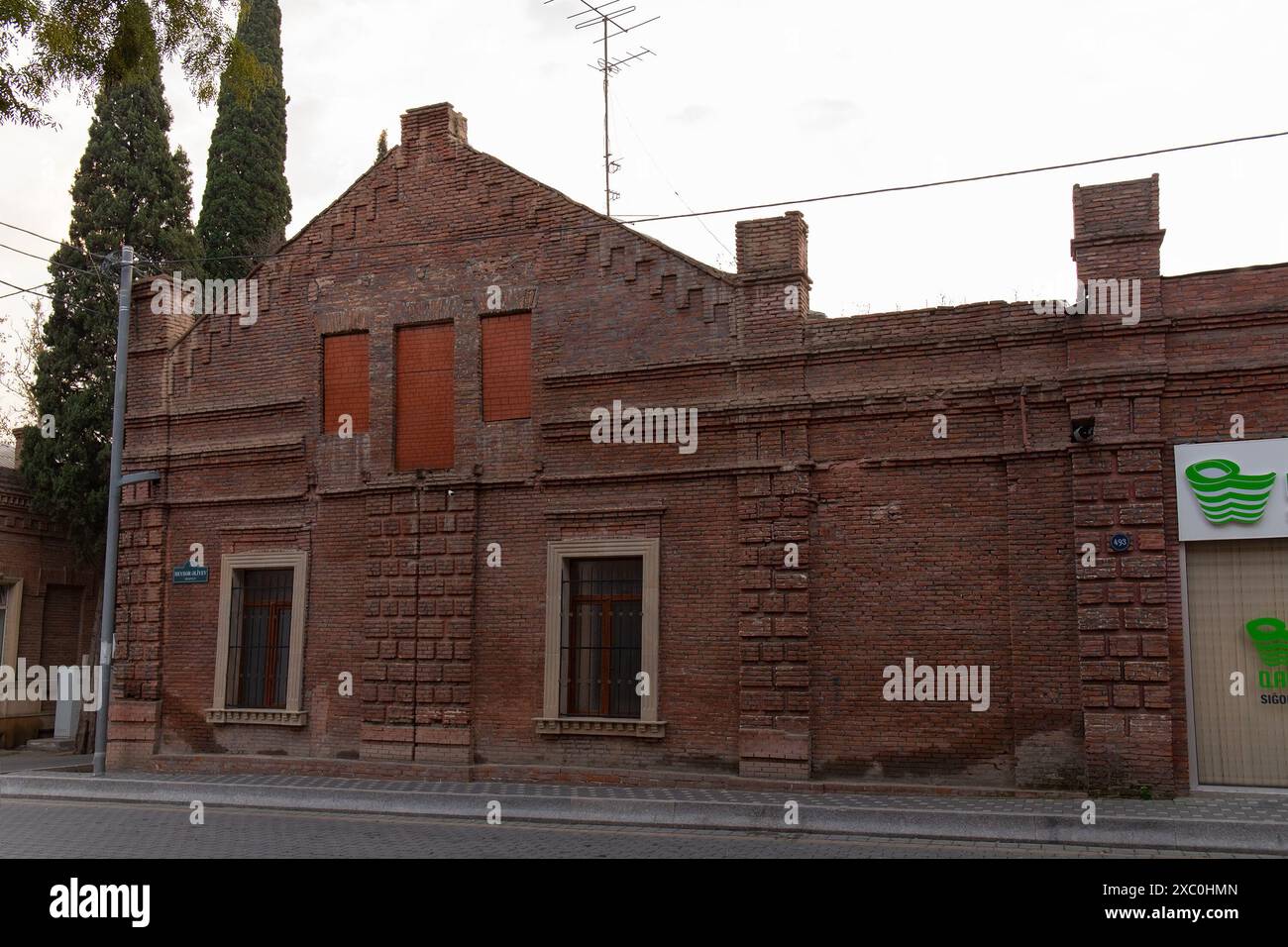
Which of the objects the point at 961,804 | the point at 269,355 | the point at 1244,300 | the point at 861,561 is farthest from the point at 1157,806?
the point at 269,355

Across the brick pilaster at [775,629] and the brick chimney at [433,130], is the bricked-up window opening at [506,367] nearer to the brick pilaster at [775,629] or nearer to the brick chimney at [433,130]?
the brick chimney at [433,130]

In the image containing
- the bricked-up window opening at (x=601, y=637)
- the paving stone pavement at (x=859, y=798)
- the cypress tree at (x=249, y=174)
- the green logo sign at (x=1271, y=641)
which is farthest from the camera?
the cypress tree at (x=249, y=174)

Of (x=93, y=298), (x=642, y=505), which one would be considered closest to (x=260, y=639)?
(x=642, y=505)

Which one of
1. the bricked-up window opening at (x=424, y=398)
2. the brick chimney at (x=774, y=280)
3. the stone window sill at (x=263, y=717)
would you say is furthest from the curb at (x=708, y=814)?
the brick chimney at (x=774, y=280)

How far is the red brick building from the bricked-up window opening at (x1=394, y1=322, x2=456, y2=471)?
0.05 metres

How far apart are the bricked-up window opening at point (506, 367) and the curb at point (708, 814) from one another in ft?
16.8

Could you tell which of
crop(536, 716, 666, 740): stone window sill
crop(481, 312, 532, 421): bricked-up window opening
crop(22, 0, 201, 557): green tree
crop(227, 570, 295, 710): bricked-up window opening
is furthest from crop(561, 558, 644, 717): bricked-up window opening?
crop(22, 0, 201, 557): green tree

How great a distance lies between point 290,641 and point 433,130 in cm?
777

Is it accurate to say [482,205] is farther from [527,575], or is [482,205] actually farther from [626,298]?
[527,575]

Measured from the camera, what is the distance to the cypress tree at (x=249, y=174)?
26.0 metres

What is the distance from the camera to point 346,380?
18.1 m

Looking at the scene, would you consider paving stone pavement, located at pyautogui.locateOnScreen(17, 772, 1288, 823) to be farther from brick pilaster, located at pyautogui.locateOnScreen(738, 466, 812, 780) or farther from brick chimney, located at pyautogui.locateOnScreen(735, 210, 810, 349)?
brick chimney, located at pyautogui.locateOnScreen(735, 210, 810, 349)

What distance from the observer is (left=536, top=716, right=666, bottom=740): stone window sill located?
608 inches

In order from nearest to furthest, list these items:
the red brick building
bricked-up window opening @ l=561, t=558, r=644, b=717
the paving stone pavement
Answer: the paving stone pavement → the red brick building → bricked-up window opening @ l=561, t=558, r=644, b=717
